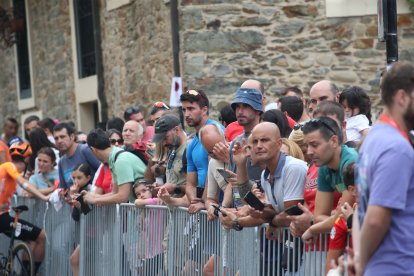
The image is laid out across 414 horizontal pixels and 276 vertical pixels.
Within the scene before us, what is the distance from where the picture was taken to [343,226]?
6469mm

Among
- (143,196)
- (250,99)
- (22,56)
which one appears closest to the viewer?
(250,99)

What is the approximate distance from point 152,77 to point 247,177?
9483mm

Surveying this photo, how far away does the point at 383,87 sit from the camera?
521cm

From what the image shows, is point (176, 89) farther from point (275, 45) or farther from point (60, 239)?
point (60, 239)

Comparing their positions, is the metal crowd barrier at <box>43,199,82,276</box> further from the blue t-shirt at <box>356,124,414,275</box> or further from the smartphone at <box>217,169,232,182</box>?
the blue t-shirt at <box>356,124,414,275</box>

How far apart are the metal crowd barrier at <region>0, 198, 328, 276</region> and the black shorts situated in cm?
16

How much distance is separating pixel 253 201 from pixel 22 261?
245 inches

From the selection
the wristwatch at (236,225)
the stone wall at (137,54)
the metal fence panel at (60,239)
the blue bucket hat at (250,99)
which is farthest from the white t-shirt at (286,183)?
the stone wall at (137,54)

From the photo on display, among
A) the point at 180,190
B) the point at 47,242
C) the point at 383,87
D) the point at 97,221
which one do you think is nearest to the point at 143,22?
the point at 47,242

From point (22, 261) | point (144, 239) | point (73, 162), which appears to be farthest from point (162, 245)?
point (22, 261)

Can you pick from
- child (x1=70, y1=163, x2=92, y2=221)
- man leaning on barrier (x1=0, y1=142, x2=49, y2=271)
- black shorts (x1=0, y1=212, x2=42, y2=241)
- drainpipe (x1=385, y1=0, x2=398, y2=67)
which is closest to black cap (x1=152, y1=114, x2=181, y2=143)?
drainpipe (x1=385, y1=0, x2=398, y2=67)

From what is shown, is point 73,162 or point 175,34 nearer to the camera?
point 73,162

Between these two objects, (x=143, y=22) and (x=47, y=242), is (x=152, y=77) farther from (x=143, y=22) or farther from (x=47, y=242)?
(x=47, y=242)

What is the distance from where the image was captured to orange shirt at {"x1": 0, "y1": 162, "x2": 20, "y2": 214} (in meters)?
13.2
